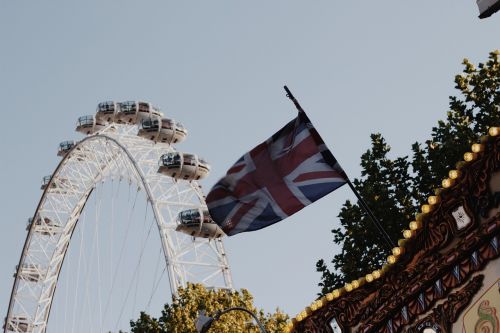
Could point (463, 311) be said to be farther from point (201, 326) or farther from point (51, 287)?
point (51, 287)

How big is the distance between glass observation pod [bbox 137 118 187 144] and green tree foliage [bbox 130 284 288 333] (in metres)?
13.1

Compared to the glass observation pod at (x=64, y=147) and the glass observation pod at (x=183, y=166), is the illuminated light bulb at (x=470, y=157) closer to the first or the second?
the glass observation pod at (x=183, y=166)

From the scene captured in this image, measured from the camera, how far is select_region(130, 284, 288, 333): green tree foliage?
35.9 metres

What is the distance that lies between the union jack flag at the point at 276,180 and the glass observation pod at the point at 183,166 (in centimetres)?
3075

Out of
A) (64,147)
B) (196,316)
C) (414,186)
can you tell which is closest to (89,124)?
(64,147)

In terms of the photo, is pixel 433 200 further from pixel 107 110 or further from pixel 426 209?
pixel 107 110

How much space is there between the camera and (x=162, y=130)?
166 ft

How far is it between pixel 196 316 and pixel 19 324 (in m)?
22.8

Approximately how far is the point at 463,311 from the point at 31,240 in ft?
156

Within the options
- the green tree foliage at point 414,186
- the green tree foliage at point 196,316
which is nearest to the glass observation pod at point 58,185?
the green tree foliage at point 196,316

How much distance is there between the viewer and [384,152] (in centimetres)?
2738

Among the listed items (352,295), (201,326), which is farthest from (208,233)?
(352,295)

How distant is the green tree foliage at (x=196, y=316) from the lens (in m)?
35.9

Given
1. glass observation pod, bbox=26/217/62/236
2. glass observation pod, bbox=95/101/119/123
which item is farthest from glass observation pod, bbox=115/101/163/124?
glass observation pod, bbox=26/217/62/236
